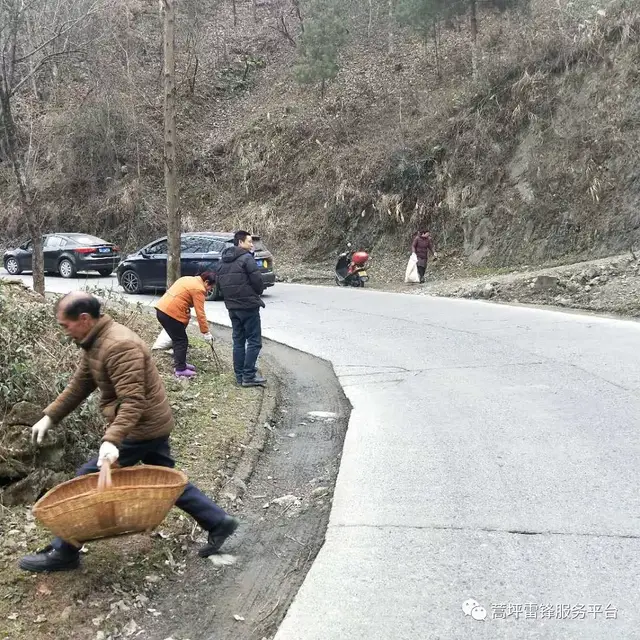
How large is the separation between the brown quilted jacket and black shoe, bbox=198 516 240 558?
0.68m

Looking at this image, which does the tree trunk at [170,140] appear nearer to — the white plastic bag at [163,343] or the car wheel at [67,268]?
the white plastic bag at [163,343]

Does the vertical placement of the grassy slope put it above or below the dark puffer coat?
below

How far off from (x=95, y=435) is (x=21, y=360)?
40.4 inches

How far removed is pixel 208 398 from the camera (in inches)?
311

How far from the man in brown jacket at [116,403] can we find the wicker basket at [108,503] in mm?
150

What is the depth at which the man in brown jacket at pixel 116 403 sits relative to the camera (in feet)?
12.8

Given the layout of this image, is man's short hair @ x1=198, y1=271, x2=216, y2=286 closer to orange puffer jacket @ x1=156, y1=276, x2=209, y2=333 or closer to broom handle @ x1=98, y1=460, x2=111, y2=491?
orange puffer jacket @ x1=156, y1=276, x2=209, y2=333

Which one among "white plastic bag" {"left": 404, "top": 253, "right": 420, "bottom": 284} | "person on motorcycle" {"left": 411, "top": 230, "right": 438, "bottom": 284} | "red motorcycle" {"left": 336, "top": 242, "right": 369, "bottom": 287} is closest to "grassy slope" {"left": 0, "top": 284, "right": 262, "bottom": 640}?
"red motorcycle" {"left": 336, "top": 242, "right": 369, "bottom": 287}

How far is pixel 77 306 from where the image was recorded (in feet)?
12.7

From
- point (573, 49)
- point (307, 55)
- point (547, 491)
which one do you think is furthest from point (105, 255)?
point (547, 491)

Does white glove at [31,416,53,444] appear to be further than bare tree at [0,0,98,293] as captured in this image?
No

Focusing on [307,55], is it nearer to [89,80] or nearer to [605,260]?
[89,80]

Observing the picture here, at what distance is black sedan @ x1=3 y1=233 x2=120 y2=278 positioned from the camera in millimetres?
23359

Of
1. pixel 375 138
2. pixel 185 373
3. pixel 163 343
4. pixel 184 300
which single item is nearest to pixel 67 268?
pixel 375 138
